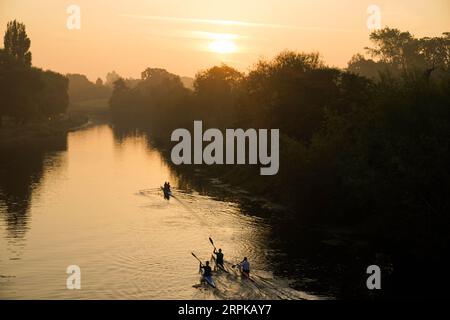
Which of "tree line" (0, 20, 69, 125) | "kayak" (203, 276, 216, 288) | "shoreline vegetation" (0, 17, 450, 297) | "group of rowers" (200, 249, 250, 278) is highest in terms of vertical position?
"tree line" (0, 20, 69, 125)

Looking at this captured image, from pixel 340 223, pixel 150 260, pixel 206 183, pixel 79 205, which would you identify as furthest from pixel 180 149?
pixel 150 260

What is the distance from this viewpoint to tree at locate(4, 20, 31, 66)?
166875 millimetres

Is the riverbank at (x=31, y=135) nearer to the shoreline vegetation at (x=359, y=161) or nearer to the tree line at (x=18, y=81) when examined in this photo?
the tree line at (x=18, y=81)

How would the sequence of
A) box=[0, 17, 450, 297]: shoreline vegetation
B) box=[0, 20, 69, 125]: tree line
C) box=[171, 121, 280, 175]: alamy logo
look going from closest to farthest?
box=[0, 17, 450, 297]: shoreline vegetation → box=[171, 121, 280, 175]: alamy logo → box=[0, 20, 69, 125]: tree line

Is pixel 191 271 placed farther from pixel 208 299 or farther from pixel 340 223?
pixel 340 223

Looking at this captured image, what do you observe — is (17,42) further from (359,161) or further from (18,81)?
(359,161)

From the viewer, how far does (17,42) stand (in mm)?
167625

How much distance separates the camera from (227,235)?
194 feet

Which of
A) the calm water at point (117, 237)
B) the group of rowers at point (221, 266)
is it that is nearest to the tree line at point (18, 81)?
the calm water at point (117, 237)

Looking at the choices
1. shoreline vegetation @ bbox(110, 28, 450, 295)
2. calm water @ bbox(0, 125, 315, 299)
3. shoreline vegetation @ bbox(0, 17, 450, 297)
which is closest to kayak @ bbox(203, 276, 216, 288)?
calm water @ bbox(0, 125, 315, 299)

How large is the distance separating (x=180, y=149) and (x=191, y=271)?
9095 centimetres

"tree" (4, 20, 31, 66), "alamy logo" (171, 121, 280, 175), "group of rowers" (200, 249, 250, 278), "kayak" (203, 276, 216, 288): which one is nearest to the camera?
"kayak" (203, 276, 216, 288)

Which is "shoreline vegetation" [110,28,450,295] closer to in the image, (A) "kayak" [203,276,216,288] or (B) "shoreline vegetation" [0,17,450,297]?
(B) "shoreline vegetation" [0,17,450,297]

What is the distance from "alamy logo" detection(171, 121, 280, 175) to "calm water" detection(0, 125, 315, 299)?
35.5 ft
